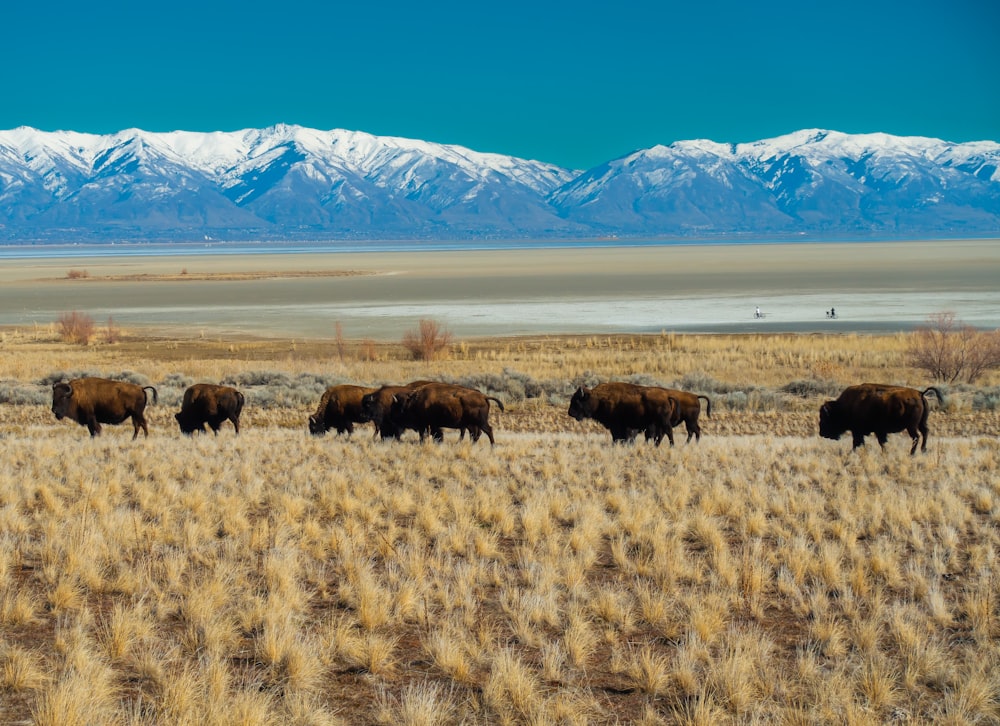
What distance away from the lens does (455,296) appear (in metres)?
72.1

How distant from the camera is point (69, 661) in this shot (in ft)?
21.1

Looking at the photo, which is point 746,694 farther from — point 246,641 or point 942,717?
point 246,641

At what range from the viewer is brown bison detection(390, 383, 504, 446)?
635 inches

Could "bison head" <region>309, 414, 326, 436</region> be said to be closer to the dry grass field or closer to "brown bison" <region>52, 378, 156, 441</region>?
the dry grass field

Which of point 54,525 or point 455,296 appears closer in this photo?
point 54,525

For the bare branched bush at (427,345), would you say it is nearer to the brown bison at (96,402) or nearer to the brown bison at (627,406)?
the brown bison at (96,402)

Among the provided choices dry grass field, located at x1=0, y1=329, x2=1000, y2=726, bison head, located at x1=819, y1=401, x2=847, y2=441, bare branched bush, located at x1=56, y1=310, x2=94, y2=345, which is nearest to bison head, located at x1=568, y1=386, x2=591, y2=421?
dry grass field, located at x1=0, y1=329, x2=1000, y2=726

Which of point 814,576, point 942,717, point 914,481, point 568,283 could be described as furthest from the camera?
point 568,283

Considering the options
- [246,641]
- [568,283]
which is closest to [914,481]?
[246,641]

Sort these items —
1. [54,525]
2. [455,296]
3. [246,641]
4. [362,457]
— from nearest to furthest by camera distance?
[246,641]
[54,525]
[362,457]
[455,296]

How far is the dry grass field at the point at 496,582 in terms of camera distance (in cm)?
626

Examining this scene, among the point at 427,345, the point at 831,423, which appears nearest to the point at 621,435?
the point at 831,423

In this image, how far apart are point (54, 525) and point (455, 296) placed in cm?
6258

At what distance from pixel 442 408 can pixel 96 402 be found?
572 cm
